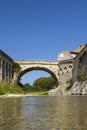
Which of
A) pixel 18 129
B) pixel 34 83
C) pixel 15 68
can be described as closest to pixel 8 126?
pixel 18 129

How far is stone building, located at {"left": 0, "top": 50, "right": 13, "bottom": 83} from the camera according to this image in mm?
81750

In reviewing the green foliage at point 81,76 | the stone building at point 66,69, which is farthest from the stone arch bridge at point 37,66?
the green foliage at point 81,76

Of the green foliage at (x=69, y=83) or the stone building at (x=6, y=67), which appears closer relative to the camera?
the stone building at (x=6, y=67)

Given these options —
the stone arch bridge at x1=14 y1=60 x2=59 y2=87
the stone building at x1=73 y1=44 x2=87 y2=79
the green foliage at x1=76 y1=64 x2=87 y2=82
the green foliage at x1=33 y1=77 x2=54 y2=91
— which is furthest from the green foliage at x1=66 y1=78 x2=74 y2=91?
the green foliage at x1=33 y1=77 x2=54 y2=91

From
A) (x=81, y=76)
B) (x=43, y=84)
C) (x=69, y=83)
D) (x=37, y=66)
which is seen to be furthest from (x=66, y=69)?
(x=43, y=84)

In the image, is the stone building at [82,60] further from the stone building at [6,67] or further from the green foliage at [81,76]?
the stone building at [6,67]

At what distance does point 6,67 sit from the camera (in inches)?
3487

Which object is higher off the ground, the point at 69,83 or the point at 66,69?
the point at 66,69

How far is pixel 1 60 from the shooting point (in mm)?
81500

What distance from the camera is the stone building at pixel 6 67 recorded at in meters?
81.8

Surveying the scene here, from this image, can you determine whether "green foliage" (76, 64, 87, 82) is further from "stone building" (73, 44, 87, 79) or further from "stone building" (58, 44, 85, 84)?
"stone building" (58, 44, 85, 84)

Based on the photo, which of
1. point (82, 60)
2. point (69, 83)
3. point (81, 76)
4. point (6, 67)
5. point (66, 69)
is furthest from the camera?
point (66, 69)

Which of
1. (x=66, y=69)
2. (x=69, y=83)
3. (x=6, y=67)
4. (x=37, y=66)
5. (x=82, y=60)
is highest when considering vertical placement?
(x=37, y=66)

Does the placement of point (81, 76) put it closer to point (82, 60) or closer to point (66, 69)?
point (82, 60)
